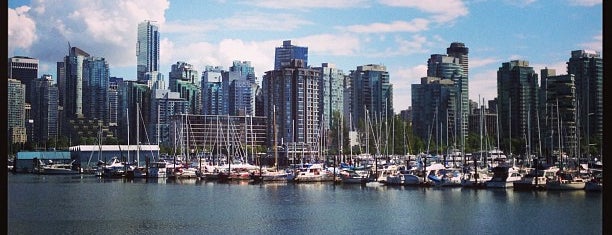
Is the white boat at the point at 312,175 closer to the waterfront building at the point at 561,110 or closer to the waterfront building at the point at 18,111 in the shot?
the waterfront building at the point at 561,110

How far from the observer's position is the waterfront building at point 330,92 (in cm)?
7912

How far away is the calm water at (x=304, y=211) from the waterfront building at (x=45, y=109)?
39.6 meters

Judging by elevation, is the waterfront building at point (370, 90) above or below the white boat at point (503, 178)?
above

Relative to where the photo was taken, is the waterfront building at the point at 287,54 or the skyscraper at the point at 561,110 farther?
the waterfront building at the point at 287,54

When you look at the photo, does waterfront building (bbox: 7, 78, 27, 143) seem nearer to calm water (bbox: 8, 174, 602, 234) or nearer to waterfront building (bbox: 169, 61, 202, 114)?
waterfront building (bbox: 169, 61, 202, 114)

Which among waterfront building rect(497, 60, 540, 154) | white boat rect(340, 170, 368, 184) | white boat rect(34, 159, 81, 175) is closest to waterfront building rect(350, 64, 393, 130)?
waterfront building rect(497, 60, 540, 154)

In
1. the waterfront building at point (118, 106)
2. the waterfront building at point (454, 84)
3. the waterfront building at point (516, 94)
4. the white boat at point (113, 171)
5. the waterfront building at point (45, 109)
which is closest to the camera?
the white boat at point (113, 171)

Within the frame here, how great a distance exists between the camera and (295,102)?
7712cm

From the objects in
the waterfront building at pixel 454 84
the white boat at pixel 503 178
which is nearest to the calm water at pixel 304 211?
the white boat at pixel 503 178

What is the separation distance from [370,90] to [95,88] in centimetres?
3113

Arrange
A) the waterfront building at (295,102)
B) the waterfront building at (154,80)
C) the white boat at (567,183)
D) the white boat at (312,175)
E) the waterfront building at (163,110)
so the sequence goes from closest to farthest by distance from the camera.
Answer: the white boat at (567,183), the white boat at (312,175), the waterfront building at (295,102), the waterfront building at (163,110), the waterfront building at (154,80)

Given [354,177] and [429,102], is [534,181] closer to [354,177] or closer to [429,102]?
[354,177]

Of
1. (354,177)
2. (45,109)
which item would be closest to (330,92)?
(45,109)

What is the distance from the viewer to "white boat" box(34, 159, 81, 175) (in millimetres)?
59625
